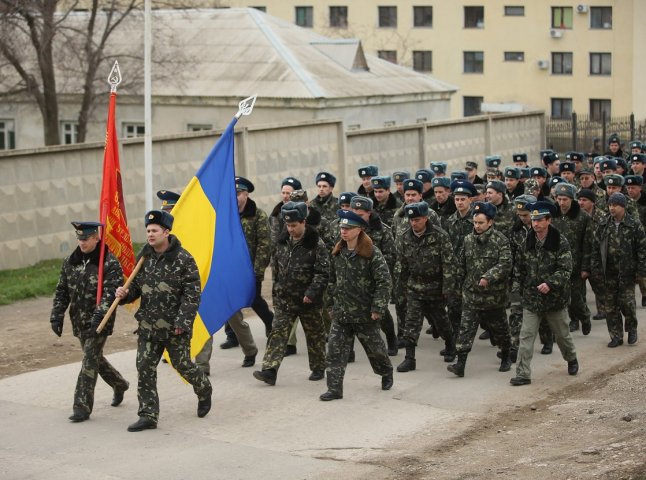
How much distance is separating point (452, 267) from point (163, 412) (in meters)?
3.55

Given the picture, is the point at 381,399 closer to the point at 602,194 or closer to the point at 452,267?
the point at 452,267

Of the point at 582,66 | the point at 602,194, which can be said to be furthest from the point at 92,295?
the point at 582,66

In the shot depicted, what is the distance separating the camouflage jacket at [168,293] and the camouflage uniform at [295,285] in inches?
70.8

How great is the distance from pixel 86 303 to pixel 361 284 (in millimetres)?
2649

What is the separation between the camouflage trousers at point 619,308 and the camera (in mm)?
14344

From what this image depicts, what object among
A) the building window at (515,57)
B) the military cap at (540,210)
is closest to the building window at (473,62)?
the building window at (515,57)

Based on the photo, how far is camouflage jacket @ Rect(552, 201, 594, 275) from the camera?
14.8 metres

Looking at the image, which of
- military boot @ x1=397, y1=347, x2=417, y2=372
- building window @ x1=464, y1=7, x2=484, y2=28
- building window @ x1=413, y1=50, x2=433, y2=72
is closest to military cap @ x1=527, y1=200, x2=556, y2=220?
military boot @ x1=397, y1=347, x2=417, y2=372

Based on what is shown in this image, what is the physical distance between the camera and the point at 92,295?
1115 cm

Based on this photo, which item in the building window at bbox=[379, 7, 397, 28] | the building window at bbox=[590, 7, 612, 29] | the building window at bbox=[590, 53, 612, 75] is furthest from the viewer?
the building window at bbox=[379, 7, 397, 28]

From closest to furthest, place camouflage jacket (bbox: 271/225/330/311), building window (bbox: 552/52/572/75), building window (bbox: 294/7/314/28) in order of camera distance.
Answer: camouflage jacket (bbox: 271/225/330/311) < building window (bbox: 552/52/572/75) < building window (bbox: 294/7/314/28)

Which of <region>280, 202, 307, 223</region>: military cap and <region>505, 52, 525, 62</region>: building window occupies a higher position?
<region>505, 52, 525, 62</region>: building window

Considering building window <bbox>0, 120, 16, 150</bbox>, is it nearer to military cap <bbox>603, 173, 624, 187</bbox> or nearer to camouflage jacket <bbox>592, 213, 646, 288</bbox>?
military cap <bbox>603, 173, 624, 187</bbox>

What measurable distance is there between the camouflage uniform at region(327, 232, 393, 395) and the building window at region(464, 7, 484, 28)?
52182mm
